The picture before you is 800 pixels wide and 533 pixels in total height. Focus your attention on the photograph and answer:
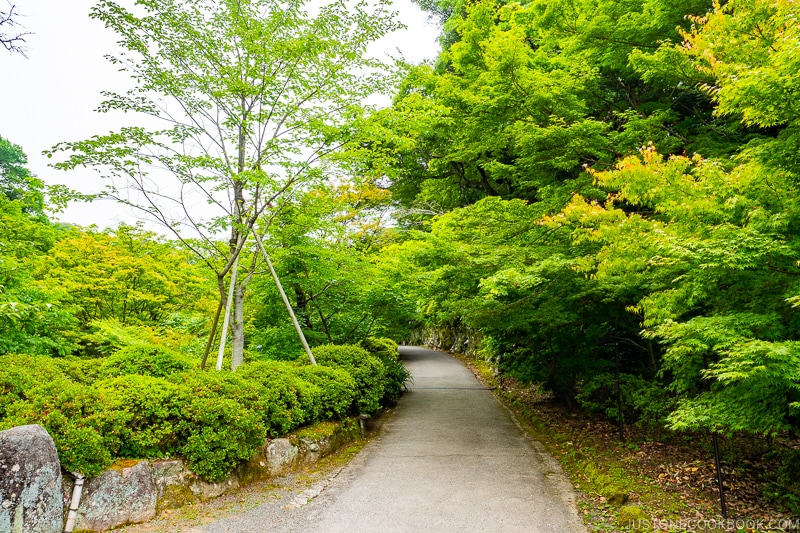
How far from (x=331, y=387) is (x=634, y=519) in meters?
4.43

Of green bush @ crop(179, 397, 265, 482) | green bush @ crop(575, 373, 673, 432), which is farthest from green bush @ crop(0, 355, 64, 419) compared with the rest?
green bush @ crop(575, 373, 673, 432)

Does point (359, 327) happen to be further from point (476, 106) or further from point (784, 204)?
point (784, 204)

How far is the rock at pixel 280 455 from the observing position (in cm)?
545

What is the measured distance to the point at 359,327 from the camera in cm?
1077

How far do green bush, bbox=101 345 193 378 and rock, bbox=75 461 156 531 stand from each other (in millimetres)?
1807

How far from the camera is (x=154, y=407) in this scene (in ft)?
14.7

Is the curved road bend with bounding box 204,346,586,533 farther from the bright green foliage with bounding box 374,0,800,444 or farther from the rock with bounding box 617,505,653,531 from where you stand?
the bright green foliage with bounding box 374,0,800,444

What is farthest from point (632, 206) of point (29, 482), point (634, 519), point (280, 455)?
point (29, 482)

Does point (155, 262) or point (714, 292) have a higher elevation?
point (155, 262)

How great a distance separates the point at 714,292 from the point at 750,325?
0.53m

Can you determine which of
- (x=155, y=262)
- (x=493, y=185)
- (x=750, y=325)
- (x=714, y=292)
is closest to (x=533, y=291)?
(x=714, y=292)

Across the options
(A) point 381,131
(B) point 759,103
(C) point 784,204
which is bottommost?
(C) point 784,204

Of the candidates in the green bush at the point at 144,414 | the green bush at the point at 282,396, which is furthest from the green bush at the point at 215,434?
the green bush at the point at 282,396

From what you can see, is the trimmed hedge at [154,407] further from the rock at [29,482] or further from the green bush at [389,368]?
the green bush at [389,368]
